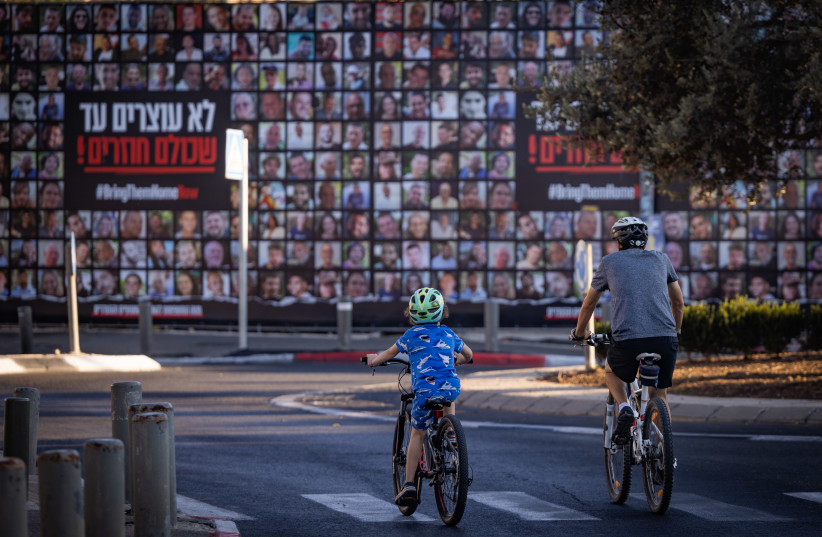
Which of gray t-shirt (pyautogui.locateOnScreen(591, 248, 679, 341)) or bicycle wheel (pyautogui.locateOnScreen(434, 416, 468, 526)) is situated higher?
gray t-shirt (pyautogui.locateOnScreen(591, 248, 679, 341))

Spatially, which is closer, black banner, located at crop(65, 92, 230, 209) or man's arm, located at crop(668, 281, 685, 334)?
man's arm, located at crop(668, 281, 685, 334)

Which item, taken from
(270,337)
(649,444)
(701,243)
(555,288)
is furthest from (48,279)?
(649,444)

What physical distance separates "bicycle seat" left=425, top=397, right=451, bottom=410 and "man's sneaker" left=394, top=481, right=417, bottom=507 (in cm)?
49

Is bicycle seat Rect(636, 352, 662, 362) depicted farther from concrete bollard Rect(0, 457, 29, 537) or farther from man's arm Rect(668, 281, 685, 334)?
concrete bollard Rect(0, 457, 29, 537)

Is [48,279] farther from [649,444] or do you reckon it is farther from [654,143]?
[649,444]

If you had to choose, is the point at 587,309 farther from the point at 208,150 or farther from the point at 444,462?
the point at 208,150

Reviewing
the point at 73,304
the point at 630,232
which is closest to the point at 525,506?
the point at 630,232

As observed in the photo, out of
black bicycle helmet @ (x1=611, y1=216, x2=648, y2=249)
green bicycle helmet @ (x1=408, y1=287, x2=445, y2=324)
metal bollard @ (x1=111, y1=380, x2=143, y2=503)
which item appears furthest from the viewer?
black bicycle helmet @ (x1=611, y1=216, x2=648, y2=249)

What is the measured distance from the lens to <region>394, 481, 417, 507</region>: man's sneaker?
863 centimetres

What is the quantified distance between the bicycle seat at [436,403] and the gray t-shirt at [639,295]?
1.26m

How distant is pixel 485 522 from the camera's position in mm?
8594

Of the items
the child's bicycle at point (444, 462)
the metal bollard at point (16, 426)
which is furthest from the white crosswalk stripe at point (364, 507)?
the metal bollard at point (16, 426)

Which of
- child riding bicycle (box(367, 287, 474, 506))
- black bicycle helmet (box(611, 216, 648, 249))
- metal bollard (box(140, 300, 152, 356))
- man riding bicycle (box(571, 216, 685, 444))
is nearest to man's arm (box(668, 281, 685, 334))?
man riding bicycle (box(571, 216, 685, 444))

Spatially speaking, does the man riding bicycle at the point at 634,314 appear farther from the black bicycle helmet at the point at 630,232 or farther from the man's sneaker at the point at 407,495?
the man's sneaker at the point at 407,495
